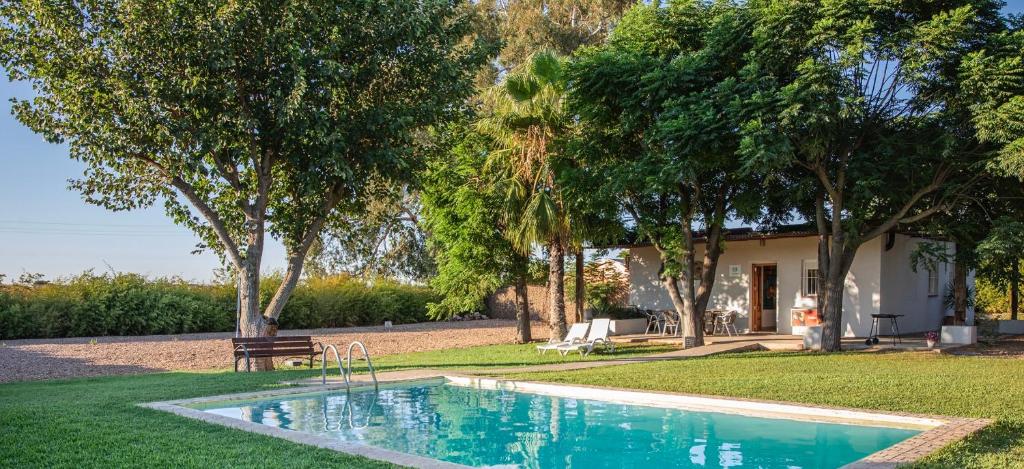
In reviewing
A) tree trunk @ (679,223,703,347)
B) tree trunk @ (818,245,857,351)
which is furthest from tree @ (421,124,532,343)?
tree trunk @ (818,245,857,351)

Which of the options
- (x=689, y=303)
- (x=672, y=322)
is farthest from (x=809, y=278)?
(x=689, y=303)

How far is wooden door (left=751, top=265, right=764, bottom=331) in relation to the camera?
23.7m

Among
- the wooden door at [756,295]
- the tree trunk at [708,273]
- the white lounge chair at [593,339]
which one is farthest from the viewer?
the wooden door at [756,295]

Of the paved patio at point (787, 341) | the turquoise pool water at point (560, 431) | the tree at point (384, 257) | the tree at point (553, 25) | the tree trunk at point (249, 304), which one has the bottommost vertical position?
the turquoise pool water at point (560, 431)

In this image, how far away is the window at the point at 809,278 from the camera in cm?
2228

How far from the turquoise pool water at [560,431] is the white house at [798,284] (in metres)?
10.8

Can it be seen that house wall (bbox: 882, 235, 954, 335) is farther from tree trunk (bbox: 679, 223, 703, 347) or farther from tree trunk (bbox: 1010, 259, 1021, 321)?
tree trunk (bbox: 679, 223, 703, 347)

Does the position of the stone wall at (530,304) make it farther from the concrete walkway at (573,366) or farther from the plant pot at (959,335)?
the plant pot at (959,335)

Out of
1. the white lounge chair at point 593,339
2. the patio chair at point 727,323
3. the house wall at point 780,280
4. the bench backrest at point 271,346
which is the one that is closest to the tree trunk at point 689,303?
the white lounge chair at point 593,339

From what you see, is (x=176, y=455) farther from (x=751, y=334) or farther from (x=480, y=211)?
(x=751, y=334)

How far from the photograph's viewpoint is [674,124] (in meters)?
15.7

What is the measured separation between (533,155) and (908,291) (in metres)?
11.8

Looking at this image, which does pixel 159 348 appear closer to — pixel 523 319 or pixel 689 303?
pixel 523 319

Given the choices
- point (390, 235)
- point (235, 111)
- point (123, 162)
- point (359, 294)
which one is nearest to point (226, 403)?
point (235, 111)
